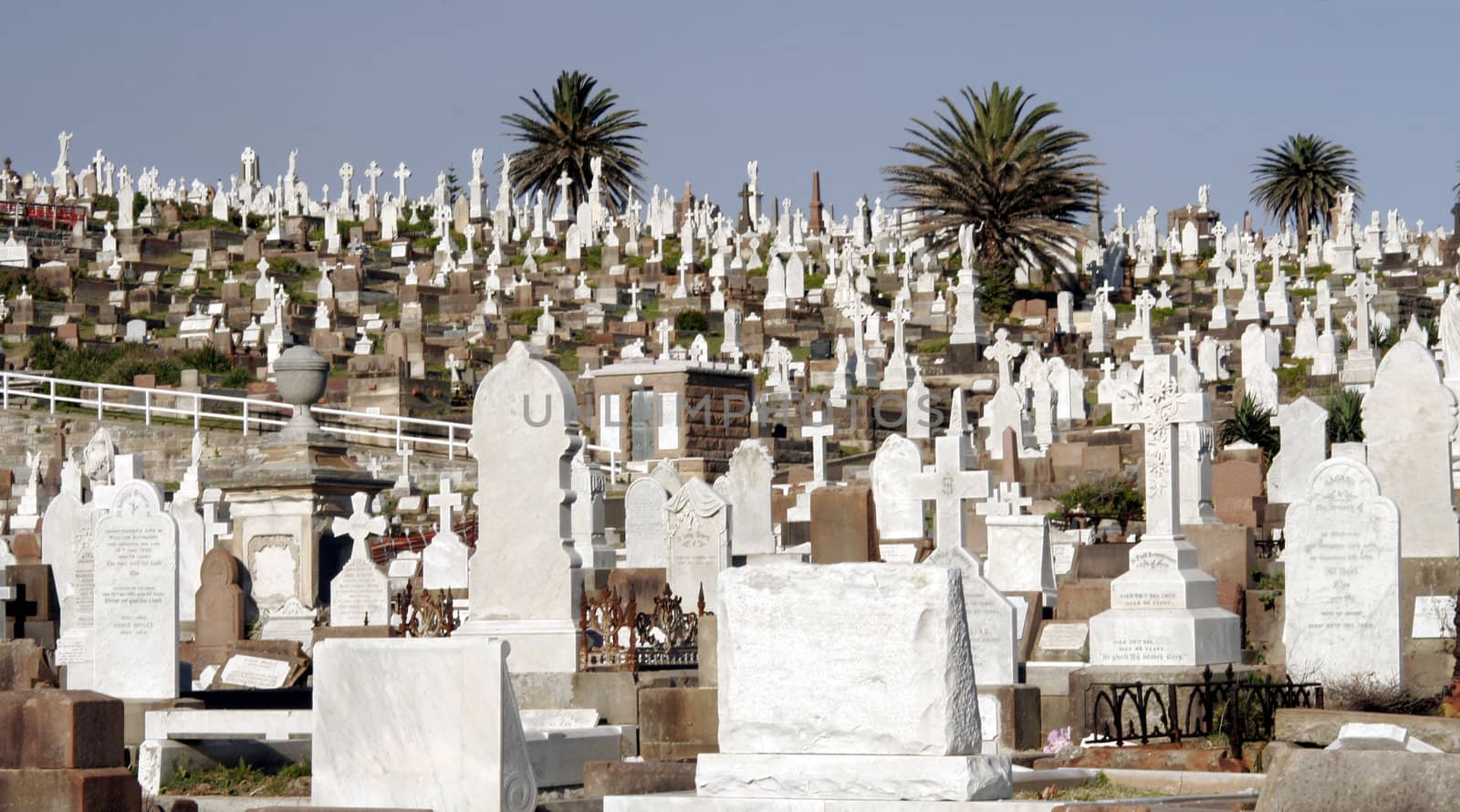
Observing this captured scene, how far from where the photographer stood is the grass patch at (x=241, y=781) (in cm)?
1012

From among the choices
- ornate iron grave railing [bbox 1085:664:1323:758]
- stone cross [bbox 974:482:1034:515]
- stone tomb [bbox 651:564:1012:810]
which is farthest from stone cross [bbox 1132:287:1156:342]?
stone tomb [bbox 651:564:1012:810]

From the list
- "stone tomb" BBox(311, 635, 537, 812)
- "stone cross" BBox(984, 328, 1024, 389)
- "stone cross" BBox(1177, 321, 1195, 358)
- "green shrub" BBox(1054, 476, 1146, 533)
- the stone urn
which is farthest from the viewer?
"stone cross" BBox(1177, 321, 1195, 358)

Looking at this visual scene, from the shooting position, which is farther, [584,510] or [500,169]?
[500,169]

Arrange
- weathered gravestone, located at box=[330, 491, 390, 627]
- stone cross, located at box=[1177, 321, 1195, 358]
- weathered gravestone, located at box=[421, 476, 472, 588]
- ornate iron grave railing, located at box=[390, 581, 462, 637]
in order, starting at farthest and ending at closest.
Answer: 1. stone cross, located at box=[1177, 321, 1195, 358]
2. weathered gravestone, located at box=[421, 476, 472, 588]
3. weathered gravestone, located at box=[330, 491, 390, 627]
4. ornate iron grave railing, located at box=[390, 581, 462, 637]

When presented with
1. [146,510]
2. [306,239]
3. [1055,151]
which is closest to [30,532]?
[146,510]

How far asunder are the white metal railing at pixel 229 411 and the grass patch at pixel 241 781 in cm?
2204

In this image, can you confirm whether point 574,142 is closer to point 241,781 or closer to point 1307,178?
point 1307,178

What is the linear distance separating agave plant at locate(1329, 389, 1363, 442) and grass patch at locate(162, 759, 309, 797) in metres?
20.4

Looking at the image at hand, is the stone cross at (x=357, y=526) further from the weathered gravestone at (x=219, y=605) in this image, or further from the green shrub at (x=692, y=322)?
the green shrub at (x=692, y=322)

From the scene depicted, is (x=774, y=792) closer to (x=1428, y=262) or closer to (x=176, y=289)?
(x=176, y=289)

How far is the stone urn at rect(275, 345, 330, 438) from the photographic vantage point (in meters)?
19.2

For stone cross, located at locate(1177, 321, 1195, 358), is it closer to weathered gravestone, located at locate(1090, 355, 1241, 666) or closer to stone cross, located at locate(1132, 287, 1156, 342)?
stone cross, located at locate(1132, 287, 1156, 342)

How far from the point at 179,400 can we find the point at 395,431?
12.6 feet

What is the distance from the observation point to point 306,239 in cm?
5962
